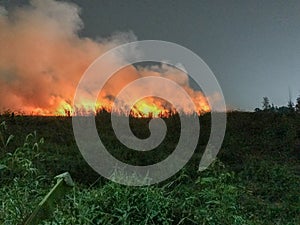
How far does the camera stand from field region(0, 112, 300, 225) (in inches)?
109

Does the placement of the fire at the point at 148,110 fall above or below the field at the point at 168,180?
above

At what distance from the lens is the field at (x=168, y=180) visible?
9.08 feet

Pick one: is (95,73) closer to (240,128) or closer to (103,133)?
(103,133)

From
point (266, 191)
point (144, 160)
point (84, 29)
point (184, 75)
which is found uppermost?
point (84, 29)

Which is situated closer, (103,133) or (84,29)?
(84,29)

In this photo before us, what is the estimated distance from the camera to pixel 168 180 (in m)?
4.10

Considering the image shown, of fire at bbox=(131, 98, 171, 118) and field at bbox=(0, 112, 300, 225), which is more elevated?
fire at bbox=(131, 98, 171, 118)

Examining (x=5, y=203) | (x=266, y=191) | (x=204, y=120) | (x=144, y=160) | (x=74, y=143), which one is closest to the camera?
(x=5, y=203)

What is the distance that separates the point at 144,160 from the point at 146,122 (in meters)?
0.63

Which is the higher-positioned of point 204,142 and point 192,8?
point 192,8

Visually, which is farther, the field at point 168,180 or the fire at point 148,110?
the fire at point 148,110

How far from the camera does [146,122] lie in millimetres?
5117

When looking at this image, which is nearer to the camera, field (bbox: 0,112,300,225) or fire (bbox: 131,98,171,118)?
field (bbox: 0,112,300,225)

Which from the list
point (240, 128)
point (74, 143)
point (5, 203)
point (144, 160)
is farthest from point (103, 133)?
point (5, 203)
